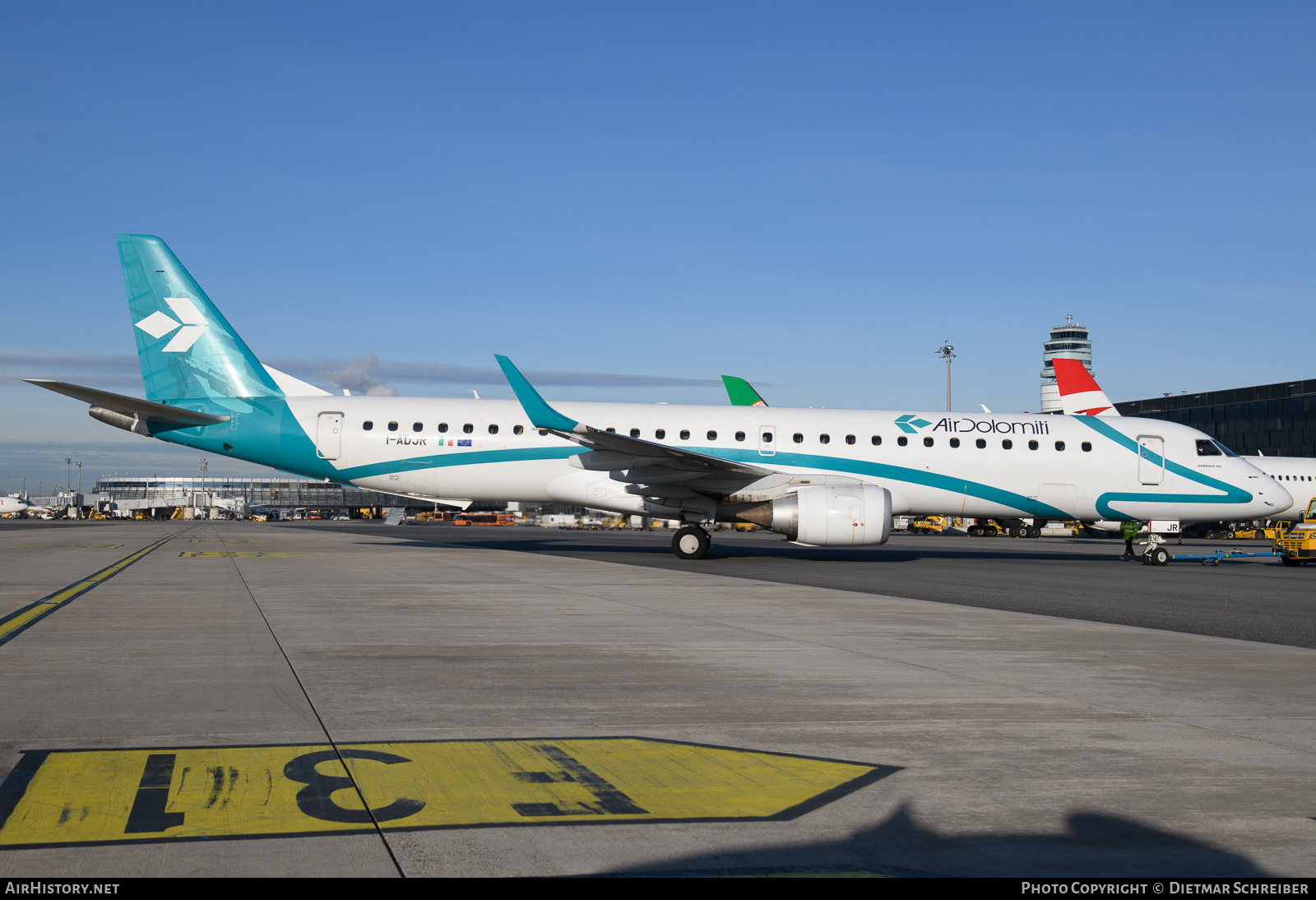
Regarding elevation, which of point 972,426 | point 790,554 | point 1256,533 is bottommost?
point 1256,533

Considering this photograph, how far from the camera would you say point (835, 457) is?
22875mm

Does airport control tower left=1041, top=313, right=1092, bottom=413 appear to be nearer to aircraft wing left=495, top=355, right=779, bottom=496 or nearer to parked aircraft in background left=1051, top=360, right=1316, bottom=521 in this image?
parked aircraft in background left=1051, top=360, right=1316, bottom=521

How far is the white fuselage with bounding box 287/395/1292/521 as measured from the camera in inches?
902

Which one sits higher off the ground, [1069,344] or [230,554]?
[1069,344]

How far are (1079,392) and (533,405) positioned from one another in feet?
148

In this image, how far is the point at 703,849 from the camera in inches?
134

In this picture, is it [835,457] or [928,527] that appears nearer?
[835,457]

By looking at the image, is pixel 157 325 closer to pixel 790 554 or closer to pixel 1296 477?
pixel 790 554

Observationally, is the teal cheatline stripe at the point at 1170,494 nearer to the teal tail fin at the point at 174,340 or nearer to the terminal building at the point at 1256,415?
the teal tail fin at the point at 174,340

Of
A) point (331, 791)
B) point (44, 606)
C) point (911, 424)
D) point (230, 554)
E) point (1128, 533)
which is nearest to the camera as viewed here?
point (331, 791)

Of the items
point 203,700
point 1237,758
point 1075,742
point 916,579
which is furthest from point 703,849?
point 916,579

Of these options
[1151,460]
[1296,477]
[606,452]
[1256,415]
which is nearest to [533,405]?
[606,452]

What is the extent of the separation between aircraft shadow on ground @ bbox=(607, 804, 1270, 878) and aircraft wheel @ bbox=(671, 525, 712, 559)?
18.8 meters

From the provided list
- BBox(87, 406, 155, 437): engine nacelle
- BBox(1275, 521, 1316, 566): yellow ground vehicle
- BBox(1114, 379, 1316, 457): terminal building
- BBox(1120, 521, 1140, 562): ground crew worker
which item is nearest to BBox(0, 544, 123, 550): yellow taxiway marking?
BBox(87, 406, 155, 437): engine nacelle
